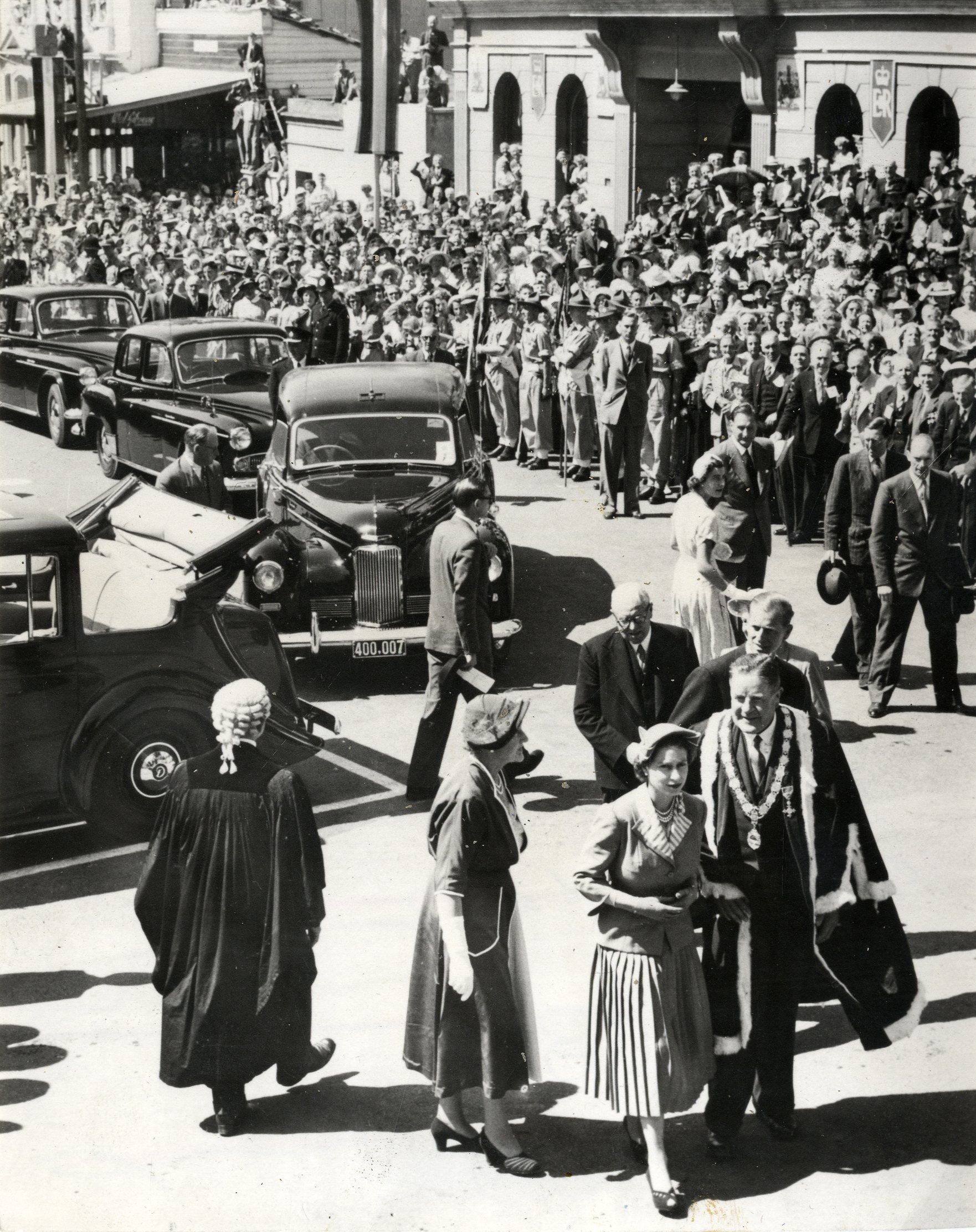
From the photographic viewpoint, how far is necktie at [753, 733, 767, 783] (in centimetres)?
581

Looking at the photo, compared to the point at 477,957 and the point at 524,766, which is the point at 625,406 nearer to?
the point at 524,766

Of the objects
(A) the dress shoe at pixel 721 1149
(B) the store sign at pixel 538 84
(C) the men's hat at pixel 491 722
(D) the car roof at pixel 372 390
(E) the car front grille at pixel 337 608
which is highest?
(B) the store sign at pixel 538 84

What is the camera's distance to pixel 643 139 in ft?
96.3

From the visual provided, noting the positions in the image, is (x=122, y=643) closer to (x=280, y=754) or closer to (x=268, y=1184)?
(x=280, y=754)

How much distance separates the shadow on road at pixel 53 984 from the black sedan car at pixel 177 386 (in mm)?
9174

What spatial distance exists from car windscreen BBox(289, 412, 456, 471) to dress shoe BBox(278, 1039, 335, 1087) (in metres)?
6.60

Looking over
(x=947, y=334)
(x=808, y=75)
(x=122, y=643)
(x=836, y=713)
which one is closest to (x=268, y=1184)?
(x=122, y=643)

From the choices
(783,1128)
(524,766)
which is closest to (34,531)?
(524,766)

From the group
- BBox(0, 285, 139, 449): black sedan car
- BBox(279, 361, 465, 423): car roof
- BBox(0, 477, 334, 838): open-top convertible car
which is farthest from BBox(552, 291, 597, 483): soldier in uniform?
BBox(0, 477, 334, 838): open-top convertible car

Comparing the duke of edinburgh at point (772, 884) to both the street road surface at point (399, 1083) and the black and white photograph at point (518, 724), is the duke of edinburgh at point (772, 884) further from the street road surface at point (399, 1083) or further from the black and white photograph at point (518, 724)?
the street road surface at point (399, 1083)

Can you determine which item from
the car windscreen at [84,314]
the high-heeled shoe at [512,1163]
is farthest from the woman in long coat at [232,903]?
the car windscreen at [84,314]

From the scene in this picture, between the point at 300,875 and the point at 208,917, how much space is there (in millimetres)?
332

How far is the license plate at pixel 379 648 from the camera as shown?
1091cm

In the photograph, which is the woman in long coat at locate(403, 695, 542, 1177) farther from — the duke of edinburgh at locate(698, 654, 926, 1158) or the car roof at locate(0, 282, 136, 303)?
the car roof at locate(0, 282, 136, 303)
